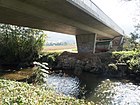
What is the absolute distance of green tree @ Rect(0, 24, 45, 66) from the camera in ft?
86.2

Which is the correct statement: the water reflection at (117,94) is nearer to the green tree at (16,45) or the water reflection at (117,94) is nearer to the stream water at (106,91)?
the stream water at (106,91)

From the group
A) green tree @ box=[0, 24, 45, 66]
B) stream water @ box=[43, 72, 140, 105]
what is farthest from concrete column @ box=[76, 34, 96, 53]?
stream water @ box=[43, 72, 140, 105]

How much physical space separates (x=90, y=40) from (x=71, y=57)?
6594mm

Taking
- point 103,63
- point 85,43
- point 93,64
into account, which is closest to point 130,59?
point 103,63

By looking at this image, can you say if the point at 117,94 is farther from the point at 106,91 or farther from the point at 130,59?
the point at 130,59

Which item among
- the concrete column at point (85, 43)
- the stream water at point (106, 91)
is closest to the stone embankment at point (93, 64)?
the stream water at point (106, 91)

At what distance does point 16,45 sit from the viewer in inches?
1038

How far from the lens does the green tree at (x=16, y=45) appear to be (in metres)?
26.3

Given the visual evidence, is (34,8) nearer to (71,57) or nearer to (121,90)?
(121,90)

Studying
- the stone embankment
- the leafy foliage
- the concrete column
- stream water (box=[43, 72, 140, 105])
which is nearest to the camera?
stream water (box=[43, 72, 140, 105])

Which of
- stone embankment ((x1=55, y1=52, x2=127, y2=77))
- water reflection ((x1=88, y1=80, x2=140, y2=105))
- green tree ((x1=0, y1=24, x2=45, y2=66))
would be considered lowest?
water reflection ((x1=88, y1=80, x2=140, y2=105))

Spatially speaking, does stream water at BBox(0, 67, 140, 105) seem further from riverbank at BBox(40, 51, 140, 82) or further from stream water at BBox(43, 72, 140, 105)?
riverbank at BBox(40, 51, 140, 82)

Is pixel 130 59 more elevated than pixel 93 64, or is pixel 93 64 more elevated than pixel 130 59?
pixel 130 59

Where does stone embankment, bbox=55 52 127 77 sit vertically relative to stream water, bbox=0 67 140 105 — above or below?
above
